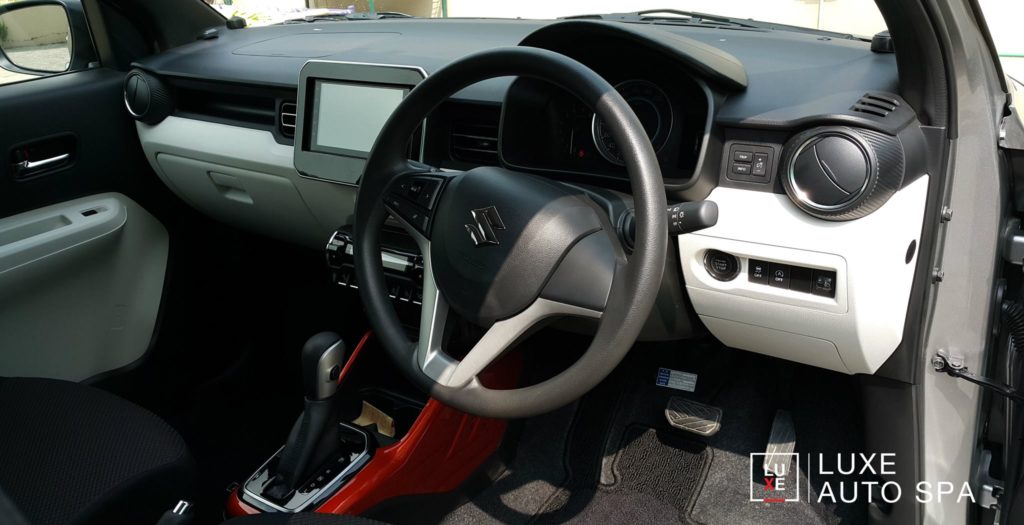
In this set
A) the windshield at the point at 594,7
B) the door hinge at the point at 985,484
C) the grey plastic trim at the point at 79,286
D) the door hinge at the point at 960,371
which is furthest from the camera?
the windshield at the point at 594,7

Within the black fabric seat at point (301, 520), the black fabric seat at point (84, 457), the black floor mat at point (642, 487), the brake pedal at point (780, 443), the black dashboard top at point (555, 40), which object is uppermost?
the black dashboard top at point (555, 40)

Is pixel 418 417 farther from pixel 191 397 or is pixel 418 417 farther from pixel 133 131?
pixel 133 131

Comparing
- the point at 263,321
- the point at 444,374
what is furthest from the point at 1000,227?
the point at 263,321

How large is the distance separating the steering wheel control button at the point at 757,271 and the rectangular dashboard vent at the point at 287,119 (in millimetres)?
1196

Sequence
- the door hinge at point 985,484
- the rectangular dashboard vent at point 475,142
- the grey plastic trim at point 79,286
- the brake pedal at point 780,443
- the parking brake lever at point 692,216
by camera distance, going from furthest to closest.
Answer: the brake pedal at point 780,443 → the grey plastic trim at point 79,286 → the rectangular dashboard vent at point 475,142 → the door hinge at point 985,484 → the parking brake lever at point 692,216

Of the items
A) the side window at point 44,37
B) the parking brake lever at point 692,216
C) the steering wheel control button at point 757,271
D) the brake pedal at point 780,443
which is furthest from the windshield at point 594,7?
the parking brake lever at point 692,216

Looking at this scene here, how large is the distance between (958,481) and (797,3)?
732 centimetres

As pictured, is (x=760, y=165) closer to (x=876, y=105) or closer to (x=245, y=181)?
(x=876, y=105)

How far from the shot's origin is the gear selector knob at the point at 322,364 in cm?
166

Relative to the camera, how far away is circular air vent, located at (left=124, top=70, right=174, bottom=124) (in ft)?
7.22

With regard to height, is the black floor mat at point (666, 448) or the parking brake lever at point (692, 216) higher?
the parking brake lever at point (692, 216)

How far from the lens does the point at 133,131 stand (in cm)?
229

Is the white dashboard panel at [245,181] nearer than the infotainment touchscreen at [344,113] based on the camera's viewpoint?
No

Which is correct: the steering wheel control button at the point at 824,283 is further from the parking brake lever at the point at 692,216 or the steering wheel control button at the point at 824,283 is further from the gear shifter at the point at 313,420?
the gear shifter at the point at 313,420
